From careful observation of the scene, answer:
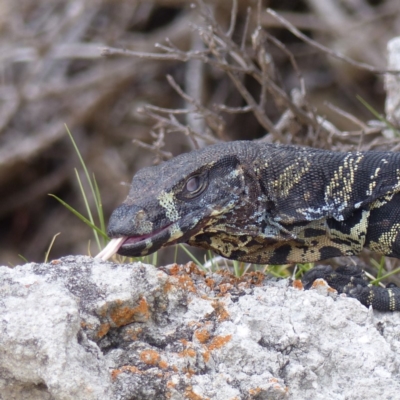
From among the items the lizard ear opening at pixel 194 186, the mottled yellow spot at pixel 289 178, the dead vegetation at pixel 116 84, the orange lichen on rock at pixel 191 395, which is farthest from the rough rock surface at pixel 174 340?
the dead vegetation at pixel 116 84

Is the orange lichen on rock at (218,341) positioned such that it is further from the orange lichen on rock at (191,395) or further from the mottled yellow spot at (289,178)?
the mottled yellow spot at (289,178)

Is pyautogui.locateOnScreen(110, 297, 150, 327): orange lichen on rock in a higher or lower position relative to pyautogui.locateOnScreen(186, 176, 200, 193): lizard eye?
lower

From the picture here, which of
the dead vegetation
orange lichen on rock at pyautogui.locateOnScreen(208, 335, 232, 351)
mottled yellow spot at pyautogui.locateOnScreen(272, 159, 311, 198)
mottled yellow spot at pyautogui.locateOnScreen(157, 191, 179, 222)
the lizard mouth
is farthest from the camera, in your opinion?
the dead vegetation

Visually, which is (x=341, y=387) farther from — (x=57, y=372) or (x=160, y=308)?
(x=57, y=372)

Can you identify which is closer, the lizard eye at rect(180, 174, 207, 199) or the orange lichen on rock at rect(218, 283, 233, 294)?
the orange lichen on rock at rect(218, 283, 233, 294)

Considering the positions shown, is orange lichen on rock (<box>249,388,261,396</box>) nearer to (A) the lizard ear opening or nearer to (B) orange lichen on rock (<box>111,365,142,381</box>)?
(B) orange lichen on rock (<box>111,365,142,381</box>)

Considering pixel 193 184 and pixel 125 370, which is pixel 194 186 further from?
pixel 125 370

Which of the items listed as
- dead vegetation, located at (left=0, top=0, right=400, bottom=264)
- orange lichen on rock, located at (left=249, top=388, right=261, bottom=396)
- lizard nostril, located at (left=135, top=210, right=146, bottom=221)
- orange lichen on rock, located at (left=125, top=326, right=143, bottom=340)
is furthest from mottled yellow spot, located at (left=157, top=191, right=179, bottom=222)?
dead vegetation, located at (left=0, top=0, right=400, bottom=264)

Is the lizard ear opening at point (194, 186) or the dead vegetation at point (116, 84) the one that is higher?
the lizard ear opening at point (194, 186)

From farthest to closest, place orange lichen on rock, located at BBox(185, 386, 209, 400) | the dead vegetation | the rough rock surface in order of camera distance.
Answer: the dead vegetation, orange lichen on rock, located at BBox(185, 386, 209, 400), the rough rock surface
